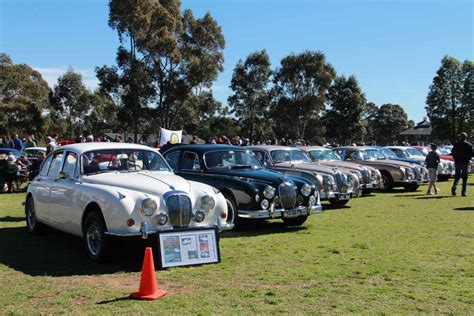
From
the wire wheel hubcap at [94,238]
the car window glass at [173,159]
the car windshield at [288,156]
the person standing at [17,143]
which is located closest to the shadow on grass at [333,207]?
the car windshield at [288,156]

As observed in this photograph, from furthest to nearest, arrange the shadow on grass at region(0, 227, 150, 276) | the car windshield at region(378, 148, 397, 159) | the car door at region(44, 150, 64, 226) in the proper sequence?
the car windshield at region(378, 148, 397, 159) < the car door at region(44, 150, 64, 226) < the shadow on grass at region(0, 227, 150, 276)

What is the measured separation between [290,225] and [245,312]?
5956 millimetres

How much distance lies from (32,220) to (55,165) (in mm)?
1325

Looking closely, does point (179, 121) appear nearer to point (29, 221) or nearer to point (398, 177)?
point (398, 177)

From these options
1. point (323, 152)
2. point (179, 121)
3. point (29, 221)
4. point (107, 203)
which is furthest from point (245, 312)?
point (179, 121)

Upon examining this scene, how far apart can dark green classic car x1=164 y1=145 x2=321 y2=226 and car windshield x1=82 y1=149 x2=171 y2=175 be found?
67.4 inches

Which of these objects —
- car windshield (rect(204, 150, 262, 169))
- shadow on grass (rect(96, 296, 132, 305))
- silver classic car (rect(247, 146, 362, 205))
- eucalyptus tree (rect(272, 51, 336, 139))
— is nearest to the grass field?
shadow on grass (rect(96, 296, 132, 305))

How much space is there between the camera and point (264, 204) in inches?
381

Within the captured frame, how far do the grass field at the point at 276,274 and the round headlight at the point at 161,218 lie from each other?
0.66m

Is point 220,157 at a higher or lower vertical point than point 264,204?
higher

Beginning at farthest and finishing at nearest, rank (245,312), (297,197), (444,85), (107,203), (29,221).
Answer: (444,85), (297,197), (29,221), (107,203), (245,312)

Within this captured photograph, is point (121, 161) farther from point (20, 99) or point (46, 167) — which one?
point (20, 99)

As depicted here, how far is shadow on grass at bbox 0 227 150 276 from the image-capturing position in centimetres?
683

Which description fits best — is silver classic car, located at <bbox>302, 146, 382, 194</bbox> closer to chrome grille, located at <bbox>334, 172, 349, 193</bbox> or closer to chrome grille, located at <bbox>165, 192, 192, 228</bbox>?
chrome grille, located at <bbox>334, 172, 349, 193</bbox>
